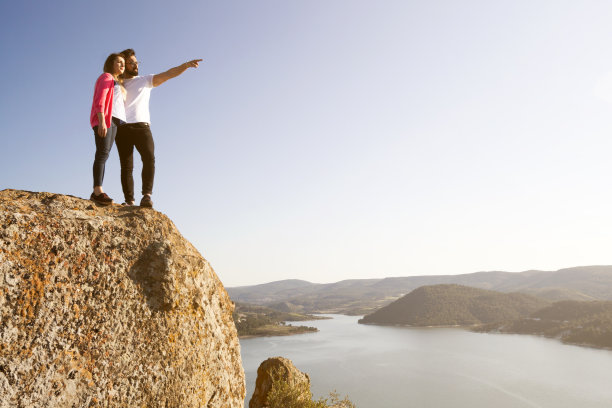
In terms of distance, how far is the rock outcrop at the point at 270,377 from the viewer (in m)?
15.4

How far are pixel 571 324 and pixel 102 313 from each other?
491 ft

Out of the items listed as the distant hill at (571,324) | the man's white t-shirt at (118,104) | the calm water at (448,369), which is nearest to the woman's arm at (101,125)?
the man's white t-shirt at (118,104)

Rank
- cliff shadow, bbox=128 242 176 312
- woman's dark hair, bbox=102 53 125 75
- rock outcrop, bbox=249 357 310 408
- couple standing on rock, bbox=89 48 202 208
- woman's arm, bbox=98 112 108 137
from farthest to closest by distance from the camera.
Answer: rock outcrop, bbox=249 357 310 408 < woman's dark hair, bbox=102 53 125 75 < couple standing on rock, bbox=89 48 202 208 < woman's arm, bbox=98 112 108 137 < cliff shadow, bbox=128 242 176 312

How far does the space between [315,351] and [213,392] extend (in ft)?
319

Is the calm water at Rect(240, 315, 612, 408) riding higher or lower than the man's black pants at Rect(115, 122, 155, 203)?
lower

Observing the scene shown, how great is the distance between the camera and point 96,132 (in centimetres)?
421

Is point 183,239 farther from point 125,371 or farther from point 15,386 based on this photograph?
point 15,386

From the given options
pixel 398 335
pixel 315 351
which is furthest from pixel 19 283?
pixel 398 335

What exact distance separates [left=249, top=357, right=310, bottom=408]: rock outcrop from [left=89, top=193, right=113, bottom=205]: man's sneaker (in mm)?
13378

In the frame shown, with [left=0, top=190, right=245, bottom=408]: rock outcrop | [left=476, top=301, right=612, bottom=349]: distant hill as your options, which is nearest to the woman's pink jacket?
[left=0, top=190, right=245, bottom=408]: rock outcrop

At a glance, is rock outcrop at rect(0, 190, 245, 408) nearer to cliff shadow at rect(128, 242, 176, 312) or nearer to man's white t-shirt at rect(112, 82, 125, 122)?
cliff shadow at rect(128, 242, 176, 312)

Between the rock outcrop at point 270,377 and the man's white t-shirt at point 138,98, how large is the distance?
13449 mm

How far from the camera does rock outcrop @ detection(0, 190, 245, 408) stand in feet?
8.19

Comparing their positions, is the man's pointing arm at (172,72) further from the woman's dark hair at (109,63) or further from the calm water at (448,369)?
the calm water at (448,369)
